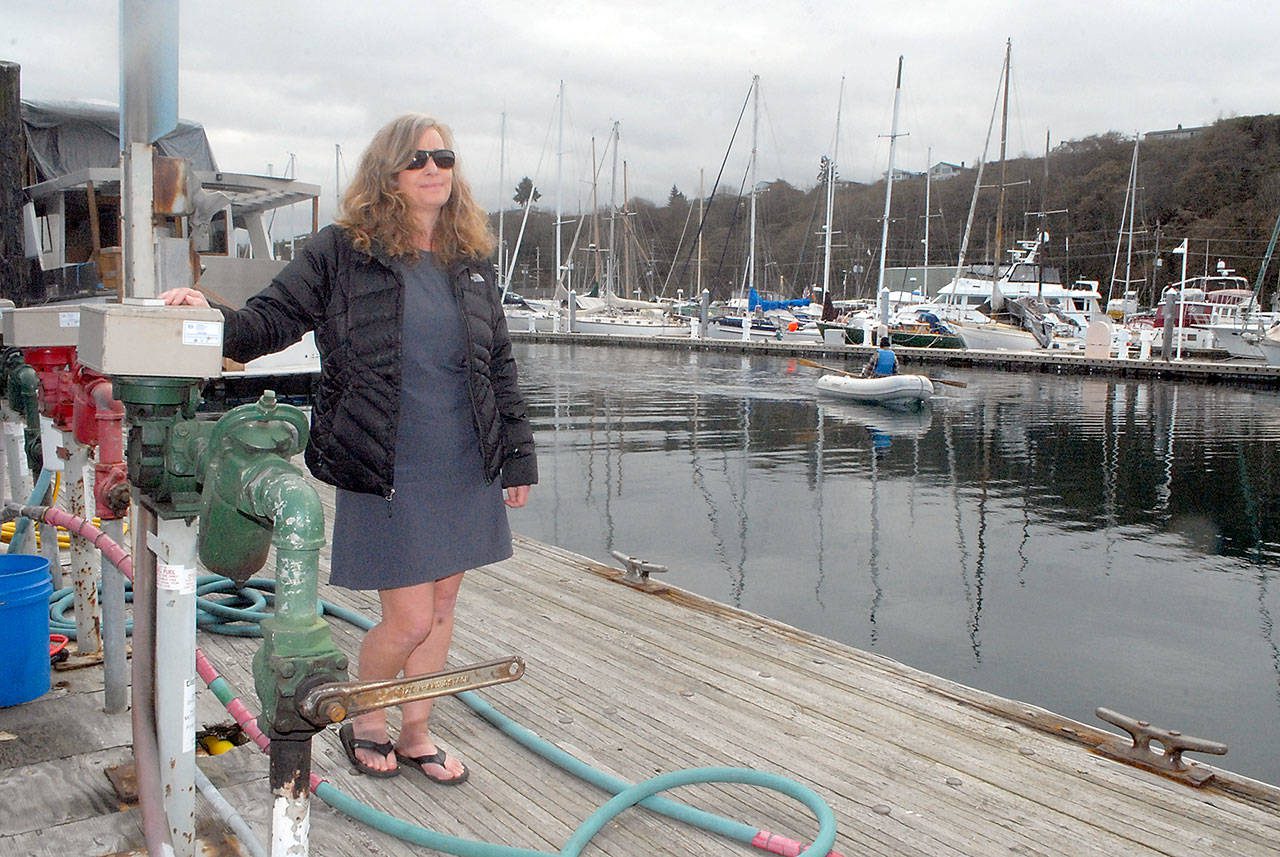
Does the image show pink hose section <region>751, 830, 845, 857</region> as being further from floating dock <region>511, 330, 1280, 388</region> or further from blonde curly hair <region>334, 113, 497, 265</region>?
floating dock <region>511, 330, 1280, 388</region>

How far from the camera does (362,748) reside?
8.55 feet

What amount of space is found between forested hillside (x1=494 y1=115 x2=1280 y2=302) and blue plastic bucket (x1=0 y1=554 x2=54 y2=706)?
1984 inches

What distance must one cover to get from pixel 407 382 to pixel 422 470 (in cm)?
21

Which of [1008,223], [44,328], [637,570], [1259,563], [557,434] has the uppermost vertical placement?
[1008,223]

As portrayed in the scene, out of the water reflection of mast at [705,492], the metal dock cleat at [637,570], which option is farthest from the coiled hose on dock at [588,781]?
the water reflection of mast at [705,492]

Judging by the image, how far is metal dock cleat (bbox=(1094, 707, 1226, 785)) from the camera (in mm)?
2828

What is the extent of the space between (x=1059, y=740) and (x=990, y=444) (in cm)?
1408

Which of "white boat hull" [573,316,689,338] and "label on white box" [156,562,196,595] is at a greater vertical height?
"white boat hull" [573,316,689,338]

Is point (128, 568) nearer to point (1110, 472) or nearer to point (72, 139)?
point (72, 139)

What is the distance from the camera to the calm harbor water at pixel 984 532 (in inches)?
266

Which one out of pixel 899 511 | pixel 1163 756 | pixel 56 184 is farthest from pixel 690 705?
pixel 56 184

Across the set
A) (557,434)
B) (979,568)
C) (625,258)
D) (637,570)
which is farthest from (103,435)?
(625,258)

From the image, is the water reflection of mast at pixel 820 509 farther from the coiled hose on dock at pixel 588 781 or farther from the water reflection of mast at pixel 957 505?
the coiled hose on dock at pixel 588 781

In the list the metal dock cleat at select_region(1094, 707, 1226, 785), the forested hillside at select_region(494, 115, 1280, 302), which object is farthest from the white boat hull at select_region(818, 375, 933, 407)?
the forested hillside at select_region(494, 115, 1280, 302)
